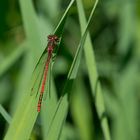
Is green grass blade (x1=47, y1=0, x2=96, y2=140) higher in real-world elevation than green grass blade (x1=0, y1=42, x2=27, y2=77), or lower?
higher

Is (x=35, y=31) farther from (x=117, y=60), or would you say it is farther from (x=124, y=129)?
(x=117, y=60)

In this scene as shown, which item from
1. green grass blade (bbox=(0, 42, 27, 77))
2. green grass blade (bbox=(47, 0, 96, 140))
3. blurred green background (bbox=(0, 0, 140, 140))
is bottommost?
blurred green background (bbox=(0, 0, 140, 140))

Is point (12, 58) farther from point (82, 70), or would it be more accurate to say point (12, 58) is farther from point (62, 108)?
point (62, 108)

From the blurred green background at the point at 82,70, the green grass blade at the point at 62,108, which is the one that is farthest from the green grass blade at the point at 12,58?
the green grass blade at the point at 62,108

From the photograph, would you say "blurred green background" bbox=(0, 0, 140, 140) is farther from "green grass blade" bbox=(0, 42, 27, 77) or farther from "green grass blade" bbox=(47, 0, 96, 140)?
"green grass blade" bbox=(47, 0, 96, 140)

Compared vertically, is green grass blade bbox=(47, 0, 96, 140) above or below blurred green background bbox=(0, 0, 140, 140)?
above

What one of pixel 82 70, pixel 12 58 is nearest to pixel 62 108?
pixel 12 58

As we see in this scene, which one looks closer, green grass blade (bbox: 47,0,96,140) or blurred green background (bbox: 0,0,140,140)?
green grass blade (bbox: 47,0,96,140)

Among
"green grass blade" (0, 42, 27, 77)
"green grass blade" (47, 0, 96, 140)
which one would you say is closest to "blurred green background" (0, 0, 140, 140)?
"green grass blade" (0, 42, 27, 77)
